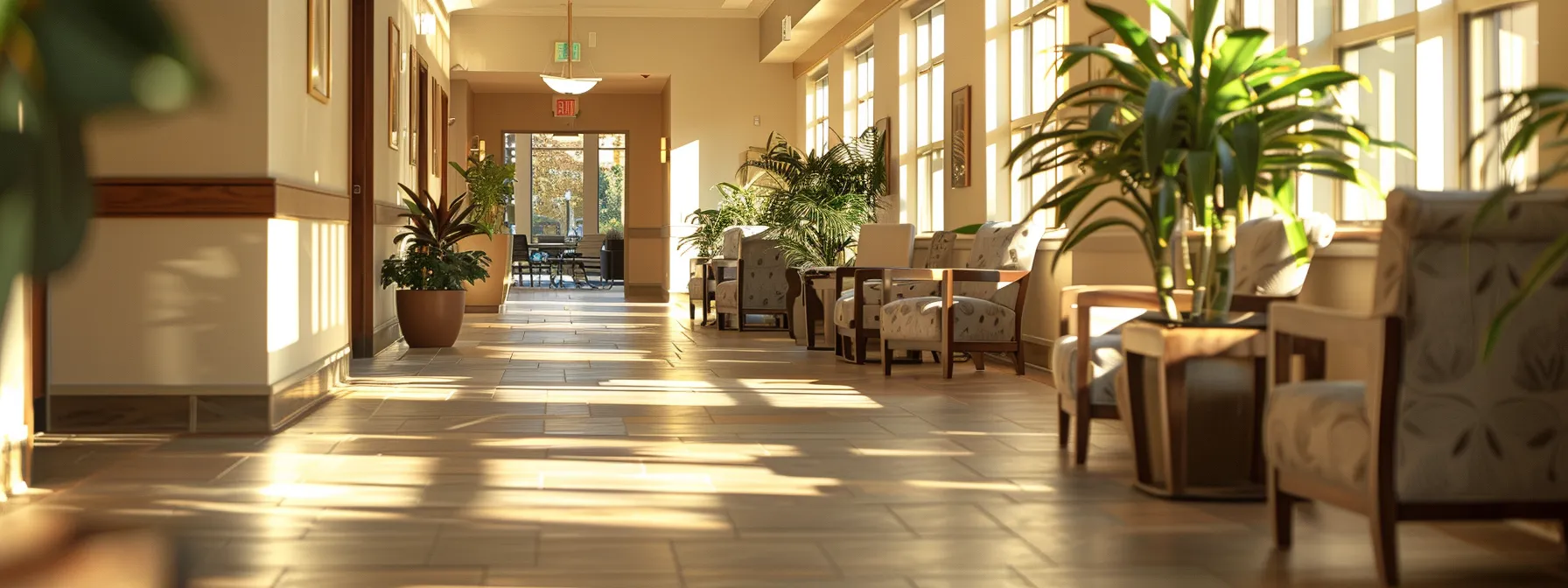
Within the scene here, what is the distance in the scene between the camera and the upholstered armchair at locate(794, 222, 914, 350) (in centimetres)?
909

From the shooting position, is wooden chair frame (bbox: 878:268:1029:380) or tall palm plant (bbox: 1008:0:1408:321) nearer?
tall palm plant (bbox: 1008:0:1408:321)

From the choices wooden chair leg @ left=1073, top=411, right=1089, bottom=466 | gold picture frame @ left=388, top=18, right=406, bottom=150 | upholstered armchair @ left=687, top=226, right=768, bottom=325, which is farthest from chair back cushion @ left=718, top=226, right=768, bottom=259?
wooden chair leg @ left=1073, top=411, right=1089, bottom=466

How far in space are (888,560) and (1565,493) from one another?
1326 millimetres

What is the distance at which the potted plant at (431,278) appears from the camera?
332 inches

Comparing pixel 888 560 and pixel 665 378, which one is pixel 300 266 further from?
pixel 888 560

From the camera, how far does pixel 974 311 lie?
714cm

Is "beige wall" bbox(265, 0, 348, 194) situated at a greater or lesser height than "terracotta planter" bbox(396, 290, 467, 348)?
greater

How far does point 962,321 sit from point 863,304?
3.02 ft

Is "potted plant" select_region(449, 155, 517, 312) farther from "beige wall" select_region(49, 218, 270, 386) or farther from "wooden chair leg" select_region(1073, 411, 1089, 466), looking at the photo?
"wooden chair leg" select_region(1073, 411, 1089, 466)

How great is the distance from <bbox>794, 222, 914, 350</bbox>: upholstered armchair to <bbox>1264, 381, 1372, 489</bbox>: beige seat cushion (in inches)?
234

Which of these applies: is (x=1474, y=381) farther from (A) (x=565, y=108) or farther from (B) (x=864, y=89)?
(A) (x=565, y=108)

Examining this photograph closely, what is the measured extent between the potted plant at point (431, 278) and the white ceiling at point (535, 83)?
7.82m

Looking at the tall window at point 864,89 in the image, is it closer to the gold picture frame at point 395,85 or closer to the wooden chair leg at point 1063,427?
the gold picture frame at point 395,85

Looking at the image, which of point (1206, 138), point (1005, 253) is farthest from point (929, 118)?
point (1206, 138)
